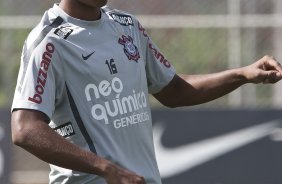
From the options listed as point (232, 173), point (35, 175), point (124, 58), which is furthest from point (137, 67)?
point (35, 175)

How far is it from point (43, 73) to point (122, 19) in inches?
23.6

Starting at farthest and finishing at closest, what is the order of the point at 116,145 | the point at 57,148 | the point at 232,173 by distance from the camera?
the point at 232,173 → the point at 116,145 → the point at 57,148

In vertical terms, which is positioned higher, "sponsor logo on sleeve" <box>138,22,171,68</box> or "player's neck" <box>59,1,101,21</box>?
"player's neck" <box>59,1,101,21</box>

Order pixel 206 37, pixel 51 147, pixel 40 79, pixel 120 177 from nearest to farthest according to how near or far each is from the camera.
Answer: pixel 120 177 → pixel 51 147 → pixel 40 79 → pixel 206 37

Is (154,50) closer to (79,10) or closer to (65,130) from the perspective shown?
(79,10)

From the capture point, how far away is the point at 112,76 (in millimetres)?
3721

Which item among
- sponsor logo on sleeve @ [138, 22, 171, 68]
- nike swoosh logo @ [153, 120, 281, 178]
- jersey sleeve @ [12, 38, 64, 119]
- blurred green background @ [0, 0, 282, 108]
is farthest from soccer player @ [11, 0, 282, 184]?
blurred green background @ [0, 0, 282, 108]

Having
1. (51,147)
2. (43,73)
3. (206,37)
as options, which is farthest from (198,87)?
(206,37)

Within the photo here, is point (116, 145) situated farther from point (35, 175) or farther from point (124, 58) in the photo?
point (35, 175)

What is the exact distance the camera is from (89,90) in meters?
Answer: 3.67

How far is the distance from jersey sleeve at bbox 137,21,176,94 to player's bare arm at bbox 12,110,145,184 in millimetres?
857

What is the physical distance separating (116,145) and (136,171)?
147 mm

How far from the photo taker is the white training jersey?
356 cm

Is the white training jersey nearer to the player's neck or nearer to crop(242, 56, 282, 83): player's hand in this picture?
the player's neck
